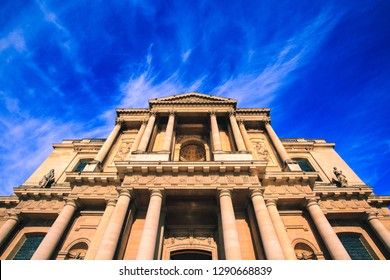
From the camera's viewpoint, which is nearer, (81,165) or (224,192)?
(224,192)

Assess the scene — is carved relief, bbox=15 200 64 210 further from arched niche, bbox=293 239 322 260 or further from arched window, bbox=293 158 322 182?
arched window, bbox=293 158 322 182

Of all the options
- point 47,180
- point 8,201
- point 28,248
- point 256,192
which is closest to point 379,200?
point 256,192

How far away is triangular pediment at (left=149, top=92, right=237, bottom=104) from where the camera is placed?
22.5 m

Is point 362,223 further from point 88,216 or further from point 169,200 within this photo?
point 88,216

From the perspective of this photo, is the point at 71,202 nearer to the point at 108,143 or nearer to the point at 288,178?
the point at 108,143

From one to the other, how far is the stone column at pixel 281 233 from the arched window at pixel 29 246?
1596 cm

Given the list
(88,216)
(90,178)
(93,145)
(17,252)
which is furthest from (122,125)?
(17,252)

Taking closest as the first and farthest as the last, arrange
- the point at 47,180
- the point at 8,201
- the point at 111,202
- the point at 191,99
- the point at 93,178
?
1. the point at 111,202
2. the point at 93,178
3. the point at 8,201
4. the point at 47,180
5. the point at 191,99

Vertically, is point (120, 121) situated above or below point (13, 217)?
above

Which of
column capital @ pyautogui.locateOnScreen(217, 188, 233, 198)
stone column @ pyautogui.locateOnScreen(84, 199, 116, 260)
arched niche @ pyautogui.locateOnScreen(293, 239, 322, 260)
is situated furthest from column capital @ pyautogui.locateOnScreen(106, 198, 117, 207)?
arched niche @ pyautogui.locateOnScreen(293, 239, 322, 260)

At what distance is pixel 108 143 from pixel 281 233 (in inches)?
618

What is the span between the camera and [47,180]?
17.9m

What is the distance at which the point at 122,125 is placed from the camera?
22.5 metres

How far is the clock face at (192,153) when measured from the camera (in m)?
20.4
